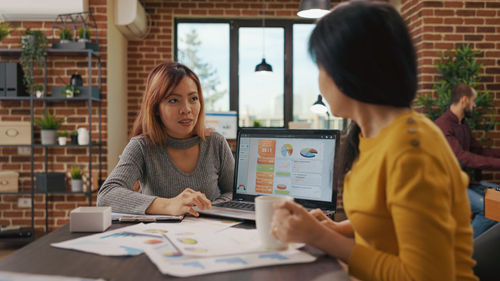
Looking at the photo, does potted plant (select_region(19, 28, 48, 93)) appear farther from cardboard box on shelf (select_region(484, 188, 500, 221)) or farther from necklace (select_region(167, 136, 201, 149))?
cardboard box on shelf (select_region(484, 188, 500, 221))

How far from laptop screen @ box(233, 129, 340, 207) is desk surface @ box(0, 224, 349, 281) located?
0.45 metres

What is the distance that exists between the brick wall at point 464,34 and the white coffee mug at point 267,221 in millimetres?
3584

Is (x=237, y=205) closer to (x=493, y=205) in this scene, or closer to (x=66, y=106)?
(x=493, y=205)

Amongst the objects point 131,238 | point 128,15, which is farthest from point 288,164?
point 128,15

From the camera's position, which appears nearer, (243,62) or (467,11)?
(467,11)

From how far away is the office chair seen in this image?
105 cm

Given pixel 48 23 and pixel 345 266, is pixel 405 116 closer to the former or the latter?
pixel 345 266

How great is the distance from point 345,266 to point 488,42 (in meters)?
4.08

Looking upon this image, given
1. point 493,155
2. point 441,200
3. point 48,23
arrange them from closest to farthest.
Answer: point 441,200
point 493,155
point 48,23

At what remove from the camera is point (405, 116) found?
792 millimetres

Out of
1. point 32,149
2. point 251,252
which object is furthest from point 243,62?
point 251,252

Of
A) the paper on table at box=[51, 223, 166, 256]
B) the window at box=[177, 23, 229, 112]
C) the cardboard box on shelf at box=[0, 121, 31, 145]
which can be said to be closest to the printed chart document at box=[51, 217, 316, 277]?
the paper on table at box=[51, 223, 166, 256]

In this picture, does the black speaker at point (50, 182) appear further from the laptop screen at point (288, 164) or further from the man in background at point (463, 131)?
the man in background at point (463, 131)

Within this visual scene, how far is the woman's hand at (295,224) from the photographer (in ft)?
2.70
